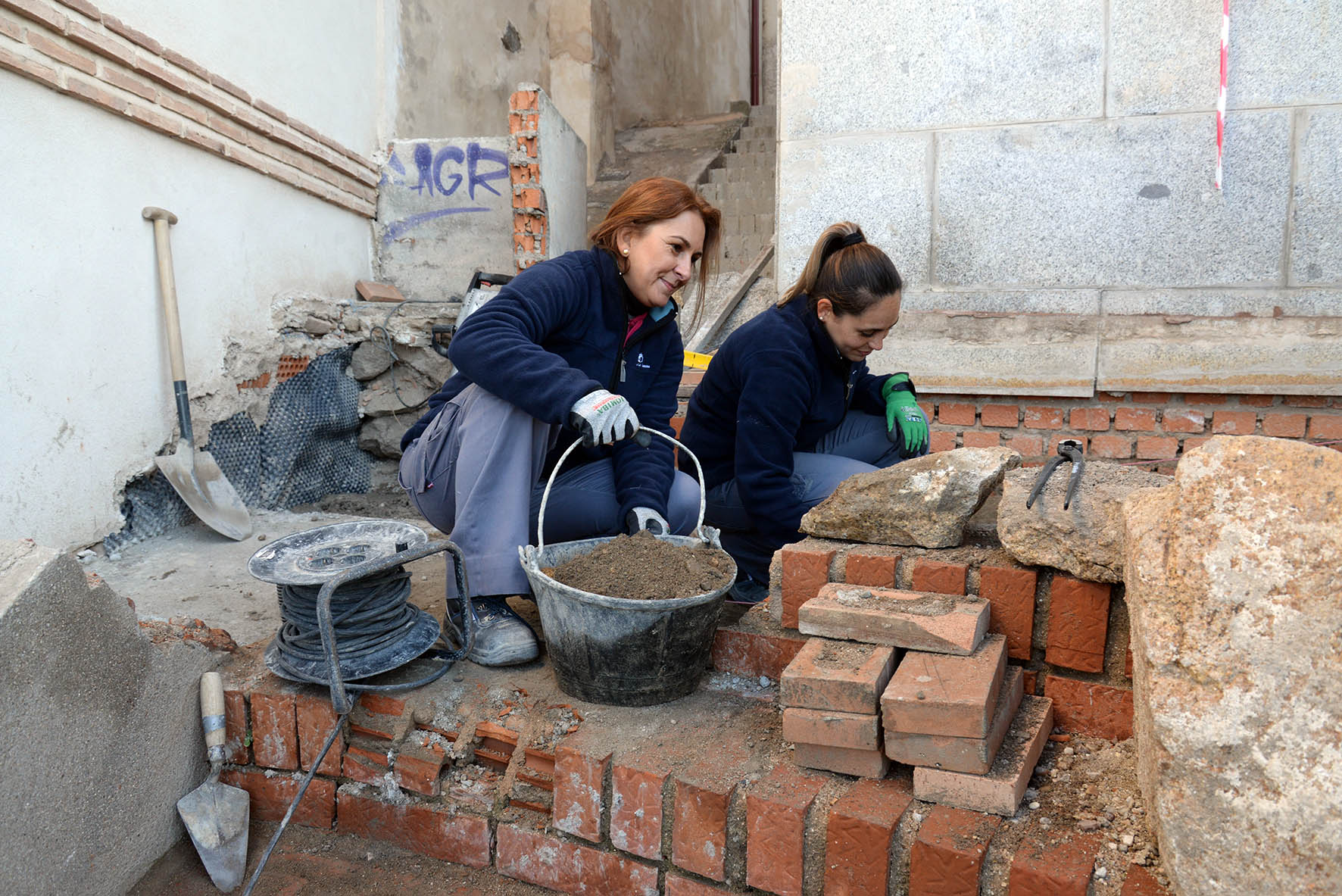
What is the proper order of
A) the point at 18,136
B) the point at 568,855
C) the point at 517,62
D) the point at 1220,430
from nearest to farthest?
the point at 568,855 < the point at 18,136 < the point at 1220,430 < the point at 517,62

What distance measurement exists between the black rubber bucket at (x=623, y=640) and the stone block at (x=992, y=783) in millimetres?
529

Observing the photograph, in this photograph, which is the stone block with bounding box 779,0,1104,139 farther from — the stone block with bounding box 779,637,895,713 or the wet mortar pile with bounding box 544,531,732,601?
the stone block with bounding box 779,637,895,713

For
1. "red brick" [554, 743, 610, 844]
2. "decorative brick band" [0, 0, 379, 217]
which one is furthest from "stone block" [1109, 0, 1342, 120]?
"decorative brick band" [0, 0, 379, 217]

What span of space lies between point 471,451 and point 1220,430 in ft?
9.96

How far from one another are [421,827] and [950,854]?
114 cm

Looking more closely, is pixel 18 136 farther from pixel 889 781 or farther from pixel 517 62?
pixel 517 62

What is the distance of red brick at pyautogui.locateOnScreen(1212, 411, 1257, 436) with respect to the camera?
3555 millimetres

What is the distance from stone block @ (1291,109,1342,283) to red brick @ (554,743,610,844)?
336 centimetres

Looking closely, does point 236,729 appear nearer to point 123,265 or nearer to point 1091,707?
point 1091,707

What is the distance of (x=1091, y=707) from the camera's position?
1670 millimetres

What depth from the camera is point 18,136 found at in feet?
10.4

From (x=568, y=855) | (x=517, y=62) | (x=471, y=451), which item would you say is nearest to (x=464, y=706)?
(x=568, y=855)

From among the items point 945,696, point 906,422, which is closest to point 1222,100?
point 906,422

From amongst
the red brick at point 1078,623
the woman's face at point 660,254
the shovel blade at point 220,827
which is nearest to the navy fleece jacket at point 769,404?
the woman's face at point 660,254
